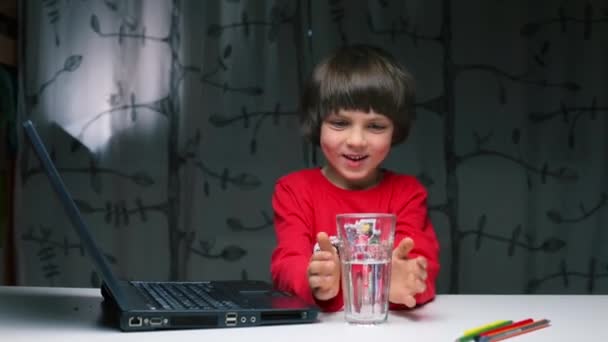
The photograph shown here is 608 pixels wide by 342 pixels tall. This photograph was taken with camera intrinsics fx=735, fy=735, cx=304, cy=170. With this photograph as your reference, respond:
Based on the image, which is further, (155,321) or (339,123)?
(339,123)

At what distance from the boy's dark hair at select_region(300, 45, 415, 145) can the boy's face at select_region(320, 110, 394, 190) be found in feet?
0.04

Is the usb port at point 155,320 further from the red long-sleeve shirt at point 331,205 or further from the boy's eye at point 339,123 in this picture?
the boy's eye at point 339,123

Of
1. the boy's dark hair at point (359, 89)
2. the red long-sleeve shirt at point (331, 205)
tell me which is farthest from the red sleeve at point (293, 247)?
the boy's dark hair at point (359, 89)

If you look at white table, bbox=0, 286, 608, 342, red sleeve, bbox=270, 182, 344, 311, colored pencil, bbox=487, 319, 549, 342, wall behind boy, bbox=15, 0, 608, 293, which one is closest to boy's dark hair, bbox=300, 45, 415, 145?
red sleeve, bbox=270, 182, 344, 311

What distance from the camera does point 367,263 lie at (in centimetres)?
77

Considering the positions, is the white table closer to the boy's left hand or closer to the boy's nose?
the boy's left hand

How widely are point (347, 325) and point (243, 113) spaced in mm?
1680

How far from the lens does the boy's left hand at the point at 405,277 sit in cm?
81

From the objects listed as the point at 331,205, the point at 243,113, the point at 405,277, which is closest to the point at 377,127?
the point at 331,205

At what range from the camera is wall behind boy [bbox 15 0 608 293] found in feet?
7.77

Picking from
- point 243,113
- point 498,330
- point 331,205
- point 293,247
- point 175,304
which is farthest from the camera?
point 243,113

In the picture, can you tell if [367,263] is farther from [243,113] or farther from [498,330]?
[243,113]

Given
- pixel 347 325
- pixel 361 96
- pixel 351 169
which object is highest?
pixel 361 96

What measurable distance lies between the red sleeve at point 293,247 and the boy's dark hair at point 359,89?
12cm
